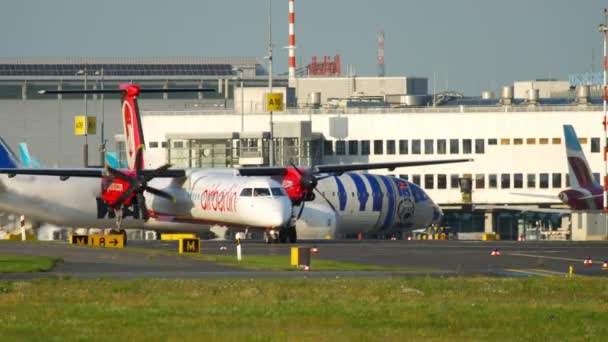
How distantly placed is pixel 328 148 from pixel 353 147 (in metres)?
2.27

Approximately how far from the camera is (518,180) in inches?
4946

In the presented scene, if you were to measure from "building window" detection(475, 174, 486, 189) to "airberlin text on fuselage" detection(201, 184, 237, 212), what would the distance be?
57736 mm

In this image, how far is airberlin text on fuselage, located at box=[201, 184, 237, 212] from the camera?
6894 centimetres

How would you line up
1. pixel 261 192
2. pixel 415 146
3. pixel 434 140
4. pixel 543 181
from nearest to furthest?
pixel 261 192 → pixel 543 181 → pixel 434 140 → pixel 415 146

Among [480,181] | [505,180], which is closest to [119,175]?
[480,181]

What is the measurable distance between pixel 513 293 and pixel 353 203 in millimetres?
51397

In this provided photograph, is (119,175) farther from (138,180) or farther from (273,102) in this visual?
(273,102)

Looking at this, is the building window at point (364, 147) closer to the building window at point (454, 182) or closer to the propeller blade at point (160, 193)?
the building window at point (454, 182)

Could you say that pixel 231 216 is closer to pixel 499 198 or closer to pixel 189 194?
pixel 189 194

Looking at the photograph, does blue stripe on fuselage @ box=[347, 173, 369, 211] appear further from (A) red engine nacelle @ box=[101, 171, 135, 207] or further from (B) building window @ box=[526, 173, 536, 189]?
(B) building window @ box=[526, 173, 536, 189]

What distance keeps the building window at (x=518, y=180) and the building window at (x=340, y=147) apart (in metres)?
15.5

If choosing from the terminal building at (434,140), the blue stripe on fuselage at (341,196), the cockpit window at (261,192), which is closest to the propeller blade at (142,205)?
the cockpit window at (261,192)

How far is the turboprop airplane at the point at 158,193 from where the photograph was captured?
67.7 m

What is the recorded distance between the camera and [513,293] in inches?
1355
